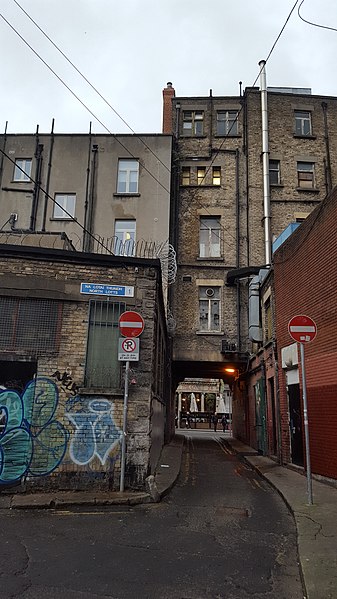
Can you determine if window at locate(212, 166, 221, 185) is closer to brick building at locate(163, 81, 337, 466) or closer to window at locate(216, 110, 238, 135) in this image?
brick building at locate(163, 81, 337, 466)

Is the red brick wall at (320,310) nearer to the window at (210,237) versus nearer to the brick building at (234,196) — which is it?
the brick building at (234,196)

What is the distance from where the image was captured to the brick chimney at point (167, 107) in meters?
23.9

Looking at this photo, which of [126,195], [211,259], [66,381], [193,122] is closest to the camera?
[66,381]

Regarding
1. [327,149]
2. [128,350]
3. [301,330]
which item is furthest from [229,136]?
[128,350]

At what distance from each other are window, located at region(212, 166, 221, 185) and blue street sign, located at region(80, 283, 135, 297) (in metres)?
15.0

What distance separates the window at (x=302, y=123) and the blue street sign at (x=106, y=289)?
18241 millimetres

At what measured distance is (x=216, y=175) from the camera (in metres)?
23.4

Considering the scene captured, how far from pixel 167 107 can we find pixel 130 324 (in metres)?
18.8

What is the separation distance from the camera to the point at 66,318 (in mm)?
9266

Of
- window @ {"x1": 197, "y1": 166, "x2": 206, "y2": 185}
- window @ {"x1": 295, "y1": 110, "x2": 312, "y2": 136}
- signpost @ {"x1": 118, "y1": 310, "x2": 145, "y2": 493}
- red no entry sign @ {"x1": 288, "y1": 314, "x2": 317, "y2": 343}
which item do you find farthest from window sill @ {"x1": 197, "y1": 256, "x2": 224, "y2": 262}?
red no entry sign @ {"x1": 288, "y1": 314, "x2": 317, "y2": 343}

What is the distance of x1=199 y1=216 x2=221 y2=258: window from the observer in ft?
73.4

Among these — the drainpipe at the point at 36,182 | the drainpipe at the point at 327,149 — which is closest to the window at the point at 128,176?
the drainpipe at the point at 36,182

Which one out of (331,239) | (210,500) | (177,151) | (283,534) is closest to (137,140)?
(177,151)

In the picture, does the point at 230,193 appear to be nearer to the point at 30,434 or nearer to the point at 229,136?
the point at 229,136
